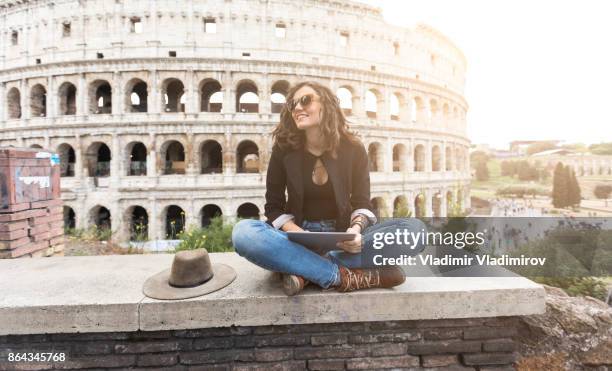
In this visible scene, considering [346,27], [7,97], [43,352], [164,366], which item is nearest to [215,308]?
[164,366]

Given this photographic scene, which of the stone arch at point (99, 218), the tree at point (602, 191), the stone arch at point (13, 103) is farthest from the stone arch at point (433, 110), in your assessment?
the stone arch at point (13, 103)

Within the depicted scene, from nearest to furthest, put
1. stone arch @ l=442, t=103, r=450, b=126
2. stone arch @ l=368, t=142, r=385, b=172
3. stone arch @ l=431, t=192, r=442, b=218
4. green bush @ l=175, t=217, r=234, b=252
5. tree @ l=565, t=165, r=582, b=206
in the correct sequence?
tree @ l=565, t=165, r=582, b=206 < green bush @ l=175, t=217, r=234, b=252 < stone arch @ l=368, t=142, r=385, b=172 < stone arch @ l=431, t=192, r=442, b=218 < stone arch @ l=442, t=103, r=450, b=126

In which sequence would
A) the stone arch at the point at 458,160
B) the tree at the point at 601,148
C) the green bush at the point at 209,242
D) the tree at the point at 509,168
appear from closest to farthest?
the tree at the point at 601,148 → the green bush at the point at 209,242 → the tree at the point at 509,168 → the stone arch at the point at 458,160

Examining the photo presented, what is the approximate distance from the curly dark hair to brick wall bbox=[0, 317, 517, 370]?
4.48ft

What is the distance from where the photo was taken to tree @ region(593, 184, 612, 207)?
5.59 meters

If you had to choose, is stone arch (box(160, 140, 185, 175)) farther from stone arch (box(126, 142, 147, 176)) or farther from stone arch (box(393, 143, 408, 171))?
stone arch (box(393, 143, 408, 171))

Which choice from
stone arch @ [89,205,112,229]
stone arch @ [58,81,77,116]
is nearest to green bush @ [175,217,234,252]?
stone arch @ [89,205,112,229]

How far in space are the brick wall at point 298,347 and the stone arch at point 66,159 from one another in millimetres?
20155

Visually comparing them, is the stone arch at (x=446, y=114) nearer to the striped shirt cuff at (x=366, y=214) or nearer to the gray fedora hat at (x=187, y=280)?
the striped shirt cuff at (x=366, y=214)

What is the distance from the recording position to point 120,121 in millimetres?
16297

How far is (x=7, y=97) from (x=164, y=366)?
24.6 meters

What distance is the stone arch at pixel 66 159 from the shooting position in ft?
57.0

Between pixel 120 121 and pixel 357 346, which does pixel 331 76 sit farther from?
pixel 357 346

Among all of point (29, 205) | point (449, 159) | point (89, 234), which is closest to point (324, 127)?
point (29, 205)
